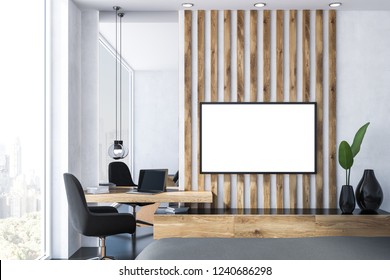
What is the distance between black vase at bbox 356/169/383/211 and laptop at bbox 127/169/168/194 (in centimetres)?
197

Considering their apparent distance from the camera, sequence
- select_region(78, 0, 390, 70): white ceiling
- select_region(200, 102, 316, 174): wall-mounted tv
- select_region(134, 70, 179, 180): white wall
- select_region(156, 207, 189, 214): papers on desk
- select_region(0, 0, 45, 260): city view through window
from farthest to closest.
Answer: select_region(134, 70, 179, 180): white wall → select_region(200, 102, 316, 174): wall-mounted tv → select_region(78, 0, 390, 70): white ceiling → select_region(156, 207, 189, 214): papers on desk → select_region(0, 0, 45, 260): city view through window

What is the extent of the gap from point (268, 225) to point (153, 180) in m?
1.26

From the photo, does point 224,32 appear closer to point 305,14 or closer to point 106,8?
point 305,14


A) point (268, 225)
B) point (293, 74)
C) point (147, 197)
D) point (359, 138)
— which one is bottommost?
point (268, 225)

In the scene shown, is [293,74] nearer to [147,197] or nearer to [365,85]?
[365,85]

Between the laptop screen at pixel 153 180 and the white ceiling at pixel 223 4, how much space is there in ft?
5.53

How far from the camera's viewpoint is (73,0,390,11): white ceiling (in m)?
4.41

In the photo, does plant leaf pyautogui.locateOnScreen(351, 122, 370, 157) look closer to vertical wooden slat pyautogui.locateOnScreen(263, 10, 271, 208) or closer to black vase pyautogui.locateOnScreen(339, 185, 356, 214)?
black vase pyautogui.locateOnScreen(339, 185, 356, 214)

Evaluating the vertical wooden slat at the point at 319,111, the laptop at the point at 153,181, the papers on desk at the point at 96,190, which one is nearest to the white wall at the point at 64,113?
the papers on desk at the point at 96,190

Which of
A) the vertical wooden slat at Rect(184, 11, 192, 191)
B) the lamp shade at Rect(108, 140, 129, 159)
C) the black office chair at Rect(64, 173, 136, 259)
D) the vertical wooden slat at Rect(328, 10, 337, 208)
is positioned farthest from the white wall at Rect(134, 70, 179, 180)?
the black office chair at Rect(64, 173, 136, 259)

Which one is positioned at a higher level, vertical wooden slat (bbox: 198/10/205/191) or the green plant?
vertical wooden slat (bbox: 198/10/205/191)

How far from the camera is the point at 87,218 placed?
12.1ft

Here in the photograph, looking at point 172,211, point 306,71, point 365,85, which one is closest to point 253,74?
point 306,71
